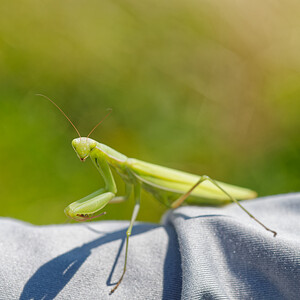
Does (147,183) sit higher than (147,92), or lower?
lower

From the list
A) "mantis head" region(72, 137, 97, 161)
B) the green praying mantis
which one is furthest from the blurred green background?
"mantis head" region(72, 137, 97, 161)

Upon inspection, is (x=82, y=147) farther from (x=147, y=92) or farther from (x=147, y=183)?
(x=147, y=92)

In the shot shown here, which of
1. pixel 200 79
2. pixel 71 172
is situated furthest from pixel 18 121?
pixel 200 79

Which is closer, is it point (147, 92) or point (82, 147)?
point (82, 147)

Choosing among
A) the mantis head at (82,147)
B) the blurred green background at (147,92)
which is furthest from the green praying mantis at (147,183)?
the blurred green background at (147,92)

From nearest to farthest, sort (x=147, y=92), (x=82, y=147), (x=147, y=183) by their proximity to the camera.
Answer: (x=82, y=147) → (x=147, y=183) → (x=147, y=92)

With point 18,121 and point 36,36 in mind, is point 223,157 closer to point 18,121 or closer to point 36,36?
point 18,121

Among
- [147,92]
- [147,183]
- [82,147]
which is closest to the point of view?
[82,147]

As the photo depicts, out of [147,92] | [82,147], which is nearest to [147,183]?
[82,147]

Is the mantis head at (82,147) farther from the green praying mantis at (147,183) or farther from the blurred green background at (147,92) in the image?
the blurred green background at (147,92)
